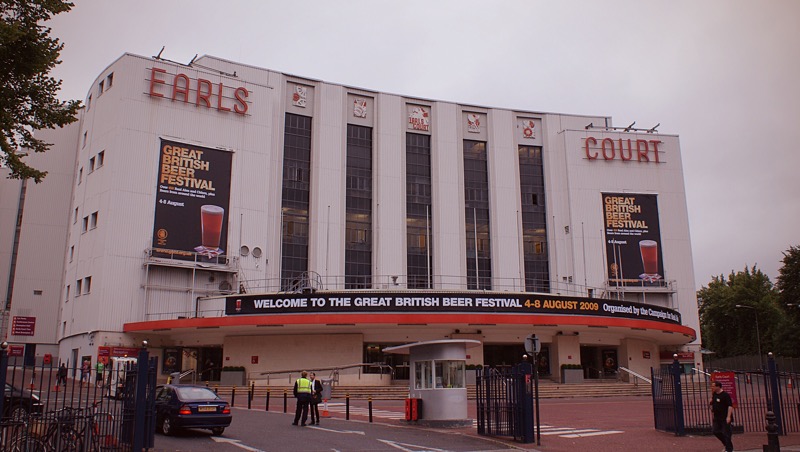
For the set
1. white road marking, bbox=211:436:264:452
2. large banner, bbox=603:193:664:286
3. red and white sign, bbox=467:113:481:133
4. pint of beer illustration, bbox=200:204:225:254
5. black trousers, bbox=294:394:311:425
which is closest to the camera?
white road marking, bbox=211:436:264:452

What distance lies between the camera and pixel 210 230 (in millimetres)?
50500

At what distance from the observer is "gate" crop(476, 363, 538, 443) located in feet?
60.8

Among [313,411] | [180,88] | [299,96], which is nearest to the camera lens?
[313,411]

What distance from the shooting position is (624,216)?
202 ft

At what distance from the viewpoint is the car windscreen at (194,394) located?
61.7ft

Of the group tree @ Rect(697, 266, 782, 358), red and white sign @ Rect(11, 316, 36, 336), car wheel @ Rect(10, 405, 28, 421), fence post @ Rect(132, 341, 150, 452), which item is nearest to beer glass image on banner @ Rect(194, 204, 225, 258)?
red and white sign @ Rect(11, 316, 36, 336)

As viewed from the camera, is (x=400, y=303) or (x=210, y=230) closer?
(x=400, y=303)

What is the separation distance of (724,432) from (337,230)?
4238cm

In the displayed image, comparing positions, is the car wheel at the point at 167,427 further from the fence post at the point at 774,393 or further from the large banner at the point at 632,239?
the large banner at the point at 632,239

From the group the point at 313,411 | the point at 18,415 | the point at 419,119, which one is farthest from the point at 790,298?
the point at 18,415

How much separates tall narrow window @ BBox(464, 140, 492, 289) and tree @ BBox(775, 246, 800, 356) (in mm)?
32009

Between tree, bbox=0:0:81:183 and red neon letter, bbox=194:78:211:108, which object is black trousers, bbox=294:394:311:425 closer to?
tree, bbox=0:0:81:183

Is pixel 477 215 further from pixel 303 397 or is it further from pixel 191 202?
pixel 303 397

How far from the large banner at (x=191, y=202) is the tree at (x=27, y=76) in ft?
99.6
